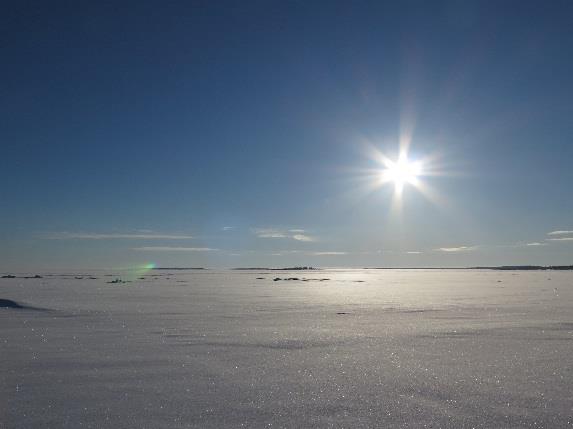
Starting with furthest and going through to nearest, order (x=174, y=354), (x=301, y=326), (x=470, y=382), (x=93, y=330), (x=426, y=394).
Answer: (x=301, y=326)
(x=93, y=330)
(x=174, y=354)
(x=470, y=382)
(x=426, y=394)

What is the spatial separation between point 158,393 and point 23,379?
1.93 m

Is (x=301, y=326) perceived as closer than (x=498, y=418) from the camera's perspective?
No

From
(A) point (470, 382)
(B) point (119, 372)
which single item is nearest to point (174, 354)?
(B) point (119, 372)

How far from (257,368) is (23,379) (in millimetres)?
2940

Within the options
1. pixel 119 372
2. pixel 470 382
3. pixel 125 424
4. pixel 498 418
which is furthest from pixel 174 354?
pixel 498 418

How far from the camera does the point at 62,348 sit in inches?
317

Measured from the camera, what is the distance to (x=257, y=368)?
6.55 metres

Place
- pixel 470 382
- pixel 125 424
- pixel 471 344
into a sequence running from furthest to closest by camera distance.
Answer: pixel 471 344 < pixel 470 382 < pixel 125 424

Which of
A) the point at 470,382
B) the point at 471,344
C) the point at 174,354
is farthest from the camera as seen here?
the point at 471,344

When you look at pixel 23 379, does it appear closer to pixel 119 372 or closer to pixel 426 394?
pixel 119 372

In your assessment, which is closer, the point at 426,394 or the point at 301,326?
the point at 426,394

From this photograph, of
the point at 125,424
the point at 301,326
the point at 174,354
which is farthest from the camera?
the point at 301,326

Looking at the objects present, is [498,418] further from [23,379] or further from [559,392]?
[23,379]

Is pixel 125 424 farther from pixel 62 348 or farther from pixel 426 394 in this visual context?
pixel 62 348
